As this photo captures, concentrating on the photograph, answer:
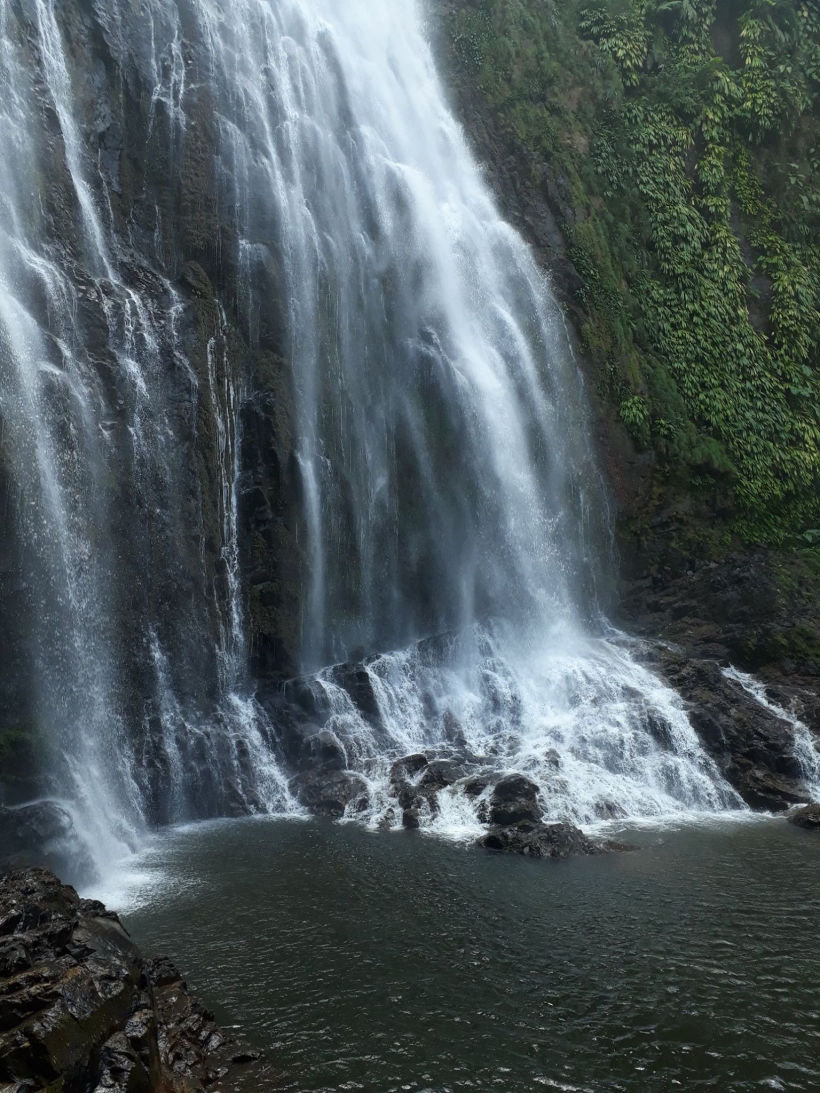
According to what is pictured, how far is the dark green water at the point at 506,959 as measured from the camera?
8586 mm

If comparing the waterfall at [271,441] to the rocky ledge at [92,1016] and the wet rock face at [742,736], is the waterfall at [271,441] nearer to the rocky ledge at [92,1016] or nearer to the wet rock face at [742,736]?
the wet rock face at [742,736]

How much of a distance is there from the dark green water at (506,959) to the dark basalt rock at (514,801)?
154 cm

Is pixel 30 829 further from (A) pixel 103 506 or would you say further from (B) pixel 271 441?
(B) pixel 271 441

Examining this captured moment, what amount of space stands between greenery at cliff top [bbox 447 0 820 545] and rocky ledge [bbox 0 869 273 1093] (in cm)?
2403

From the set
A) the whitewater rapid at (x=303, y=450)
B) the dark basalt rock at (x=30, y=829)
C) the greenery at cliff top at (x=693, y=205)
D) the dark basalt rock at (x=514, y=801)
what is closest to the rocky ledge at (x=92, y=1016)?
the dark basalt rock at (x=30, y=829)

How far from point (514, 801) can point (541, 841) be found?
6.06ft

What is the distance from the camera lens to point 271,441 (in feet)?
77.2

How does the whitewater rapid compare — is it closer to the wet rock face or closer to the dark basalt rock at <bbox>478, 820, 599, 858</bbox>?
the wet rock face

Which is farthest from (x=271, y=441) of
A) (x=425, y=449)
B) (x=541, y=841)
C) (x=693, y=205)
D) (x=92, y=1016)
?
(x=693, y=205)

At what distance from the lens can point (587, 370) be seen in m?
30.9

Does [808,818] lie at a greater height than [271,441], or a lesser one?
lesser

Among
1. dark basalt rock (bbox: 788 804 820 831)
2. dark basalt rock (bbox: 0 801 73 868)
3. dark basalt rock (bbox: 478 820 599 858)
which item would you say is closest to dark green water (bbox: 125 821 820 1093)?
dark basalt rock (bbox: 478 820 599 858)

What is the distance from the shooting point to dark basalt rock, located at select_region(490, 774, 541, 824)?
1723 cm

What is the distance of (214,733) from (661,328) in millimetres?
21392
